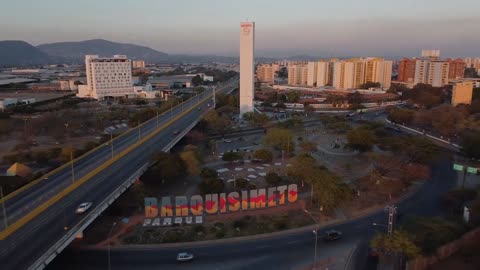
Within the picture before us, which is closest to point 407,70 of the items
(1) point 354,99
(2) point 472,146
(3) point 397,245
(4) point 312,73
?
(4) point 312,73

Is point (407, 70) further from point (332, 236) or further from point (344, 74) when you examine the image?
point (332, 236)

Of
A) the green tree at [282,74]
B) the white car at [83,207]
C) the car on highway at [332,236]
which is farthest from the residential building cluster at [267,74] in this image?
the white car at [83,207]

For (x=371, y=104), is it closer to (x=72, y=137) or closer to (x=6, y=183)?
(x=72, y=137)

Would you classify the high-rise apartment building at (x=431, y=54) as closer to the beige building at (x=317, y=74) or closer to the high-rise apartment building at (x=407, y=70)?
the high-rise apartment building at (x=407, y=70)

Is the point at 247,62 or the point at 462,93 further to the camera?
the point at 462,93

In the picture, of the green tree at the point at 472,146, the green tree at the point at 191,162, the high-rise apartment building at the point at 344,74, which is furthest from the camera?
the high-rise apartment building at the point at 344,74

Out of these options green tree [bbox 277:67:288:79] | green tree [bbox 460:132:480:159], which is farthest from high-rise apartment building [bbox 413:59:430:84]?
green tree [bbox 460:132:480:159]
